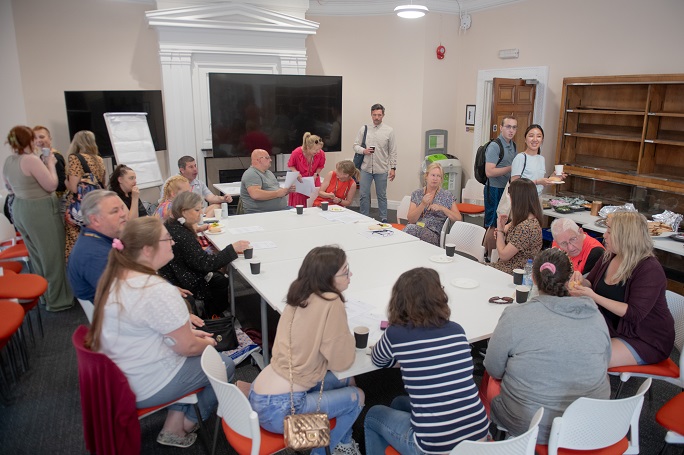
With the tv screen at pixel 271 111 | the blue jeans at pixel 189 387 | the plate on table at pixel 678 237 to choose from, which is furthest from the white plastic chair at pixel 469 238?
the tv screen at pixel 271 111

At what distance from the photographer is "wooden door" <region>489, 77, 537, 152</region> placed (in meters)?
6.21

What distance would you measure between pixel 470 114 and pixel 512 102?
4.42 ft

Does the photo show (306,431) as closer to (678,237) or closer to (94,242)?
(94,242)

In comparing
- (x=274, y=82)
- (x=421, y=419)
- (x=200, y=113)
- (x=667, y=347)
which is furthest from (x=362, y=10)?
(x=421, y=419)

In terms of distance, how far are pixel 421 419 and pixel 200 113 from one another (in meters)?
5.74

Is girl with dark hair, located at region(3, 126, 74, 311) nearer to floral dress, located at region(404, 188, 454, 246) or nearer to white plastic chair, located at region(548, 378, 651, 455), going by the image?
floral dress, located at region(404, 188, 454, 246)

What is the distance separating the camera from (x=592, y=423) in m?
1.83

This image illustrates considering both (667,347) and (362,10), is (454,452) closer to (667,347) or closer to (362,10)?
(667,347)

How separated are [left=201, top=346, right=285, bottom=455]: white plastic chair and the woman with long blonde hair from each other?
5.53 feet

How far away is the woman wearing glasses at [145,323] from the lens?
6.96ft

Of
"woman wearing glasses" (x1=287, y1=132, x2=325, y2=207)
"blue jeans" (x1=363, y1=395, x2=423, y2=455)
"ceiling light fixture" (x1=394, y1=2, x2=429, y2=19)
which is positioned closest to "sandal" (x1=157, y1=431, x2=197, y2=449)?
"blue jeans" (x1=363, y1=395, x2=423, y2=455)

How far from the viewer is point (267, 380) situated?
6.93 feet

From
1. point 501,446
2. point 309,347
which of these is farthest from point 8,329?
point 501,446

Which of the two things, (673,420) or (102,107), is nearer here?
(673,420)
